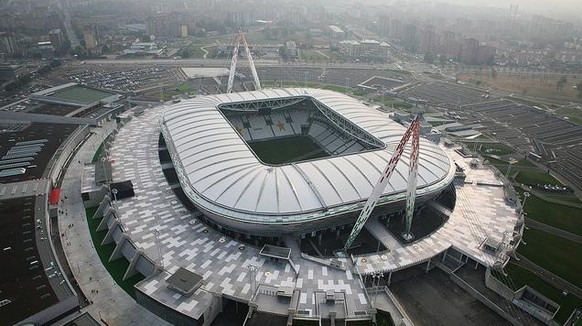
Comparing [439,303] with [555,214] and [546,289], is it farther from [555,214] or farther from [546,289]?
[555,214]

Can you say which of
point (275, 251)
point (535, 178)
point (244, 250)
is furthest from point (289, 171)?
point (535, 178)

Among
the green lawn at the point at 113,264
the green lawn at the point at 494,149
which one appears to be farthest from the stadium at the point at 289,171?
the green lawn at the point at 494,149

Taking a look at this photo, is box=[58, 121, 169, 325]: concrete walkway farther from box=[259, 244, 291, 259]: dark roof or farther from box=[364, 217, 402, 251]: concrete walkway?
box=[364, 217, 402, 251]: concrete walkway

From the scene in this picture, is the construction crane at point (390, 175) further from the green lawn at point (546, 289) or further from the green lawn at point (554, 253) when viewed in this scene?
the green lawn at point (554, 253)

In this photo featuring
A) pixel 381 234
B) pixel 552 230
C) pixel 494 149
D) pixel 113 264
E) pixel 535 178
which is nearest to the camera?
pixel 113 264

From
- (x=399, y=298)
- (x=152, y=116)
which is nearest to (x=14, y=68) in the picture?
(x=152, y=116)

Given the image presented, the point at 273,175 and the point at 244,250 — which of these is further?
the point at 273,175

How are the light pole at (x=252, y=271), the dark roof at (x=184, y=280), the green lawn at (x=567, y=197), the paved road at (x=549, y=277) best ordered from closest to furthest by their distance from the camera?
the dark roof at (x=184, y=280), the light pole at (x=252, y=271), the paved road at (x=549, y=277), the green lawn at (x=567, y=197)
